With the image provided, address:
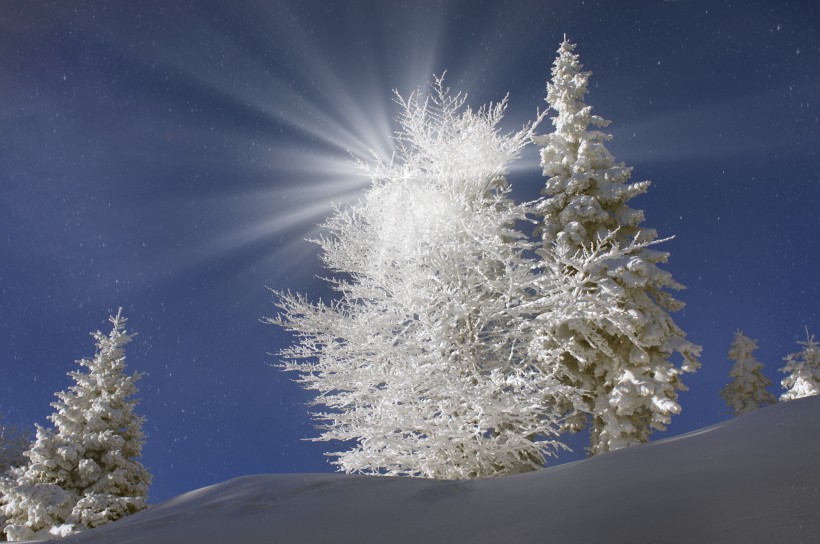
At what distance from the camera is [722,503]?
2.43 meters

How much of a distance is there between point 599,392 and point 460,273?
6465 millimetres

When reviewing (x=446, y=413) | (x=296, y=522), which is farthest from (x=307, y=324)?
(x=296, y=522)

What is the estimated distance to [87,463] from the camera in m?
16.0

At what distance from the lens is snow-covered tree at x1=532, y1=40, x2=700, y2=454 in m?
12.6

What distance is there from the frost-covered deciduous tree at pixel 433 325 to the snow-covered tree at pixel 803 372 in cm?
1629

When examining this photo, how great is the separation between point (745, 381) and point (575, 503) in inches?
959

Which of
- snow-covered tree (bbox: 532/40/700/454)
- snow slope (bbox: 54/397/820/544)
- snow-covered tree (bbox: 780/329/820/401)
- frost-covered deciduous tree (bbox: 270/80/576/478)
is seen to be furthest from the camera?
snow-covered tree (bbox: 780/329/820/401)

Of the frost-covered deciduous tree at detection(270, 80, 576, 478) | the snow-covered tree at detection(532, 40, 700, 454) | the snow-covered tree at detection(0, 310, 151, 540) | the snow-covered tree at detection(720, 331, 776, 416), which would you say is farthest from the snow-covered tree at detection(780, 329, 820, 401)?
the snow-covered tree at detection(0, 310, 151, 540)

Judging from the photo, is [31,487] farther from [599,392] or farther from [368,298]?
[599,392]

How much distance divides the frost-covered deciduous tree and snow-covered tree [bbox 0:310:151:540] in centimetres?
1018

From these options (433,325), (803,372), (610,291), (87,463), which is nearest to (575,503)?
(433,325)

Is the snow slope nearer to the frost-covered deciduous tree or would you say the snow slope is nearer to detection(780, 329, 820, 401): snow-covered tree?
the frost-covered deciduous tree

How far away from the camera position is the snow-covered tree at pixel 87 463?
48.5 ft

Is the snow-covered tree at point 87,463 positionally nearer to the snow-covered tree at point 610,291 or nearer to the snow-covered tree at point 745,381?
the snow-covered tree at point 610,291
